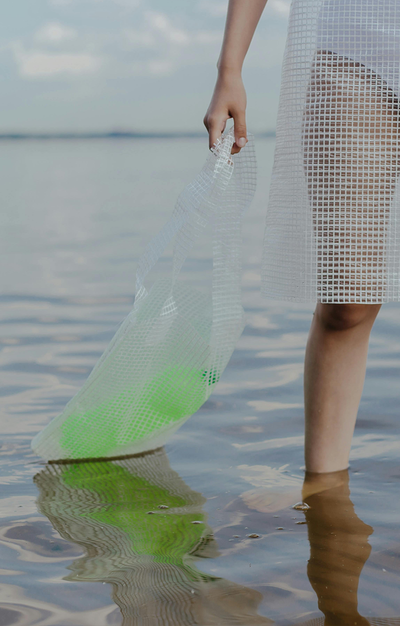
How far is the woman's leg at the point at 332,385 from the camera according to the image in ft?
5.45

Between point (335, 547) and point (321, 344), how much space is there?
0.48 m

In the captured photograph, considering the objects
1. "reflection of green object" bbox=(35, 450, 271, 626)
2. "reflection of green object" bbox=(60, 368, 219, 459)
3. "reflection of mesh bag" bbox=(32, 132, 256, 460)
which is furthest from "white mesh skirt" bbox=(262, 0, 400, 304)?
"reflection of green object" bbox=(35, 450, 271, 626)

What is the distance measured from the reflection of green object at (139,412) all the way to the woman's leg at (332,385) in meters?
0.26

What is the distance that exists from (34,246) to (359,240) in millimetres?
4371

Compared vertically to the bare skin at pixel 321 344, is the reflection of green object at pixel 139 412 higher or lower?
lower

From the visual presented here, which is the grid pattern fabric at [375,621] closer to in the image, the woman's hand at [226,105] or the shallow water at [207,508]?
the shallow water at [207,508]

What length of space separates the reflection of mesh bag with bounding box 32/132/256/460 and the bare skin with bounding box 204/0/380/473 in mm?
136

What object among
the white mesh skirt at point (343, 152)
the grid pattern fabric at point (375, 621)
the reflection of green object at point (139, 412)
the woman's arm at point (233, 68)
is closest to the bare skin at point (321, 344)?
the woman's arm at point (233, 68)

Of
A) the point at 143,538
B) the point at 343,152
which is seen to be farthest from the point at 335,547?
the point at 343,152

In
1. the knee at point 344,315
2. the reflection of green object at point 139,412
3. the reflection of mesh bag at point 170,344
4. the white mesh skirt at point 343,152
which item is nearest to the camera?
the white mesh skirt at point 343,152

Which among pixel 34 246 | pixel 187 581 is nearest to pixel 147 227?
pixel 34 246

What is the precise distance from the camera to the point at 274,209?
1.60 m

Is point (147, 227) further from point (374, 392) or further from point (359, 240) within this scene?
point (359, 240)

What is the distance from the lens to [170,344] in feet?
5.98
